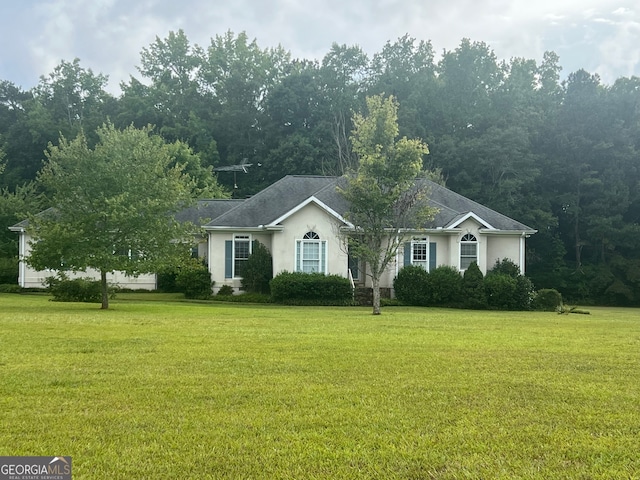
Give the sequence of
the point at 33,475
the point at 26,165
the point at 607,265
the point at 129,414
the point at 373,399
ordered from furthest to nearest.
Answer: the point at 26,165 → the point at 607,265 → the point at 373,399 → the point at 129,414 → the point at 33,475

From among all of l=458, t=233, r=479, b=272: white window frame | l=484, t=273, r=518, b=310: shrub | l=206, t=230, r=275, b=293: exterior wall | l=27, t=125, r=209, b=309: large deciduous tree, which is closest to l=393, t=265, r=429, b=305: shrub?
l=484, t=273, r=518, b=310: shrub

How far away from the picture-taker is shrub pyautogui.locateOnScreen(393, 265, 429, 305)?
1081 inches

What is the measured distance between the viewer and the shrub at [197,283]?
28.6 meters

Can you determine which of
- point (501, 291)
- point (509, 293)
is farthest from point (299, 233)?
point (509, 293)

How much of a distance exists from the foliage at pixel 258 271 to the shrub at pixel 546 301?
11.8 m

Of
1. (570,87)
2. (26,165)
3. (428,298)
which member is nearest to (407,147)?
(428,298)

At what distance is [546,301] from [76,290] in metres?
19.5

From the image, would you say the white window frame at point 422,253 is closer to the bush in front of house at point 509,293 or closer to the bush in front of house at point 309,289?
the bush in front of house at point 509,293

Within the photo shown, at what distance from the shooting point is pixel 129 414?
19.9ft

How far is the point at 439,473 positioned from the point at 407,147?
17.3 m

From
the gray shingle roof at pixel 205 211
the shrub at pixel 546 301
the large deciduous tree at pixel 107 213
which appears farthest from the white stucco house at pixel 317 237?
the large deciduous tree at pixel 107 213

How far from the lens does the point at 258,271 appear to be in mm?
28328

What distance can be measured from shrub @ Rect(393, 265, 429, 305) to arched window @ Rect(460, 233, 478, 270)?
2.87 m

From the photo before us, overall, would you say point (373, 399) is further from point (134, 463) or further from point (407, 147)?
point (407, 147)
